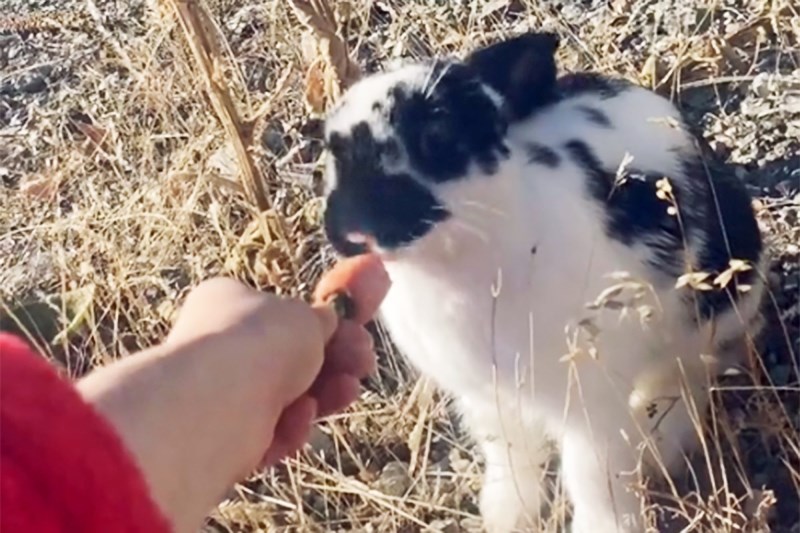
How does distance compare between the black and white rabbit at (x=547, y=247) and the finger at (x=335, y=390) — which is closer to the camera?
the finger at (x=335, y=390)

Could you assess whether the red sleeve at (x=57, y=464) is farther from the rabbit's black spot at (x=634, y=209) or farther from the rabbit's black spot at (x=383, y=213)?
the rabbit's black spot at (x=634, y=209)

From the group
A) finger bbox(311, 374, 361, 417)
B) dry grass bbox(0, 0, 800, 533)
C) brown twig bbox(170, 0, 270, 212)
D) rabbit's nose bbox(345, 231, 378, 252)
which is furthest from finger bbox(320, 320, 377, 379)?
brown twig bbox(170, 0, 270, 212)

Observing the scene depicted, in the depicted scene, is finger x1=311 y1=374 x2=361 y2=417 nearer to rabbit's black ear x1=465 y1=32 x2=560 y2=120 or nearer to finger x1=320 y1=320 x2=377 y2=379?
finger x1=320 y1=320 x2=377 y2=379

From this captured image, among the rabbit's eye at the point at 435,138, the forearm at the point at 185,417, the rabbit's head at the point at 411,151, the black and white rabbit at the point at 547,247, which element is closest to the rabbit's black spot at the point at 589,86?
the black and white rabbit at the point at 547,247

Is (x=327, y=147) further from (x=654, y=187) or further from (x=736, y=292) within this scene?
(x=736, y=292)

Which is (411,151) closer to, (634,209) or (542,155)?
(542,155)

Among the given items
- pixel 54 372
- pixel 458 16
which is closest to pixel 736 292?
pixel 458 16
